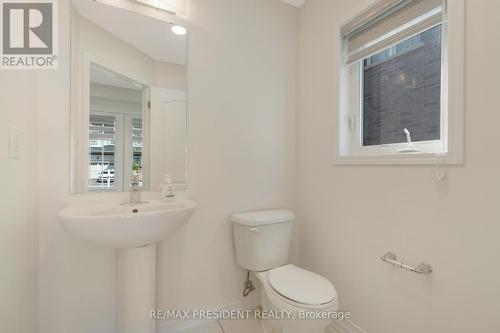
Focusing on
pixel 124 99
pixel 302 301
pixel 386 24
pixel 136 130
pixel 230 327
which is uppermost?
pixel 386 24

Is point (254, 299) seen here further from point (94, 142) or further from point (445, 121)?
point (445, 121)

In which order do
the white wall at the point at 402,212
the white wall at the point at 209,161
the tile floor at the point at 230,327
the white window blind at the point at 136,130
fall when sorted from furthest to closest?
the tile floor at the point at 230,327 → the white window blind at the point at 136,130 → the white wall at the point at 209,161 → the white wall at the point at 402,212

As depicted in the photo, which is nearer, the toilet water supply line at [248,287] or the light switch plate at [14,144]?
the light switch plate at [14,144]

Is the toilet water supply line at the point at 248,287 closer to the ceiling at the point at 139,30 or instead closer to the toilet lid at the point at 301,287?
the toilet lid at the point at 301,287

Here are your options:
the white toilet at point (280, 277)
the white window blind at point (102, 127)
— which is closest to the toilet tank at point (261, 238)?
the white toilet at point (280, 277)

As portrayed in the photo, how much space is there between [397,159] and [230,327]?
55.7 inches

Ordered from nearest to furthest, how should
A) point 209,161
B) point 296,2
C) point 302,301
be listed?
1. point 302,301
2. point 209,161
3. point 296,2

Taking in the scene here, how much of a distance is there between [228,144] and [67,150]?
0.89 meters

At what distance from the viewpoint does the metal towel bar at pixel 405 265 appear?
3.55 ft

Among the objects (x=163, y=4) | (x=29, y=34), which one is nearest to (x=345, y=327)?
(x=163, y=4)

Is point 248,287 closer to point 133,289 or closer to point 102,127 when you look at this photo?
point 133,289

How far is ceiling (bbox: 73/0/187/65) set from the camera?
→ 1.32m

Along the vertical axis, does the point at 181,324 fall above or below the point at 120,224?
below

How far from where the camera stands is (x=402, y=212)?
119cm
